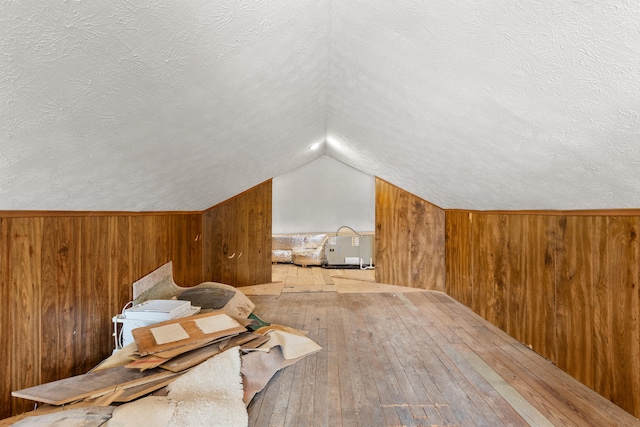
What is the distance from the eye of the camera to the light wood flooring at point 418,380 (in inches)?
70.7

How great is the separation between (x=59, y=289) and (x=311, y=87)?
193 centimetres

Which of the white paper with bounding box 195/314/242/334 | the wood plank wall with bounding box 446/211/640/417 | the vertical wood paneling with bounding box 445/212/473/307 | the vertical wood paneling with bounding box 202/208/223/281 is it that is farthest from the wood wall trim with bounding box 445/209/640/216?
the vertical wood paneling with bounding box 202/208/223/281

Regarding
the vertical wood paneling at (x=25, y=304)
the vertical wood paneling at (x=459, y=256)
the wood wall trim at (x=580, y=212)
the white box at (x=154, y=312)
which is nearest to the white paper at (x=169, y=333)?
the white box at (x=154, y=312)

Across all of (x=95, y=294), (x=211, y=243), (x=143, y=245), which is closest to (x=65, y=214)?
A: (x=95, y=294)

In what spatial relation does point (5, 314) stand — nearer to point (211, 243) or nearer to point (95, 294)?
point (95, 294)

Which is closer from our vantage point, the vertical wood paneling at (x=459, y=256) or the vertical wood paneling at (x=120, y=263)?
the vertical wood paneling at (x=120, y=263)

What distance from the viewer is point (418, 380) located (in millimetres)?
2164

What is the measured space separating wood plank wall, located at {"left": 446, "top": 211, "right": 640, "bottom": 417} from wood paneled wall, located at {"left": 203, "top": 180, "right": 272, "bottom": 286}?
278cm

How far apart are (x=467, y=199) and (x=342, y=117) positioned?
1.43 meters

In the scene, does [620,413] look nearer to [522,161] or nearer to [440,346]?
[440,346]

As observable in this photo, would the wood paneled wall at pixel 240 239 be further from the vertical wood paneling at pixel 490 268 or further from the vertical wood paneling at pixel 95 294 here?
the vertical wood paneling at pixel 490 268

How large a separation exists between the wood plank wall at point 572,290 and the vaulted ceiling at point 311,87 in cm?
23

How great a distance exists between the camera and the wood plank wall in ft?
5.98

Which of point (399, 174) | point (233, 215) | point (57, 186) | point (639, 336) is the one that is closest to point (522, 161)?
point (639, 336)
